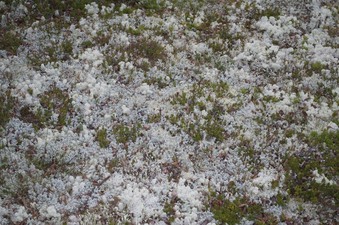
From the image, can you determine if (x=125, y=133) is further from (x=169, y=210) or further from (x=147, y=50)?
(x=147, y=50)

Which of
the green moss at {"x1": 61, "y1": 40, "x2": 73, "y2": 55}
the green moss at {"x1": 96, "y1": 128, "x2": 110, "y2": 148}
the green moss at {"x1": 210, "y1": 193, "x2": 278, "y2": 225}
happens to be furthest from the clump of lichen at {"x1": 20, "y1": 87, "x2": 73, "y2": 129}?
the green moss at {"x1": 210, "y1": 193, "x2": 278, "y2": 225}

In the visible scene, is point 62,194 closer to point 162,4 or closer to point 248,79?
point 248,79

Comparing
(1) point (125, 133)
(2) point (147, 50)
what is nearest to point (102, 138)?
(1) point (125, 133)

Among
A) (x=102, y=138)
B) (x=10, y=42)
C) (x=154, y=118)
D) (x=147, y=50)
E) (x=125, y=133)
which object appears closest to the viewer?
(x=102, y=138)

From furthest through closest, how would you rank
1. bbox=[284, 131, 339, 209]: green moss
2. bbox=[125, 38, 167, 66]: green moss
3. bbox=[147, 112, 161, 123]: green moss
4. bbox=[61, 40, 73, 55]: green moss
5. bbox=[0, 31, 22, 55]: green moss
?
bbox=[125, 38, 167, 66]: green moss → bbox=[61, 40, 73, 55]: green moss → bbox=[0, 31, 22, 55]: green moss → bbox=[147, 112, 161, 123]: green moss → bbox=[284, 131, 339, 209]: green moss

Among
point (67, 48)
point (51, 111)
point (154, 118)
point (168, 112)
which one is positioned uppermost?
point (67, 48)

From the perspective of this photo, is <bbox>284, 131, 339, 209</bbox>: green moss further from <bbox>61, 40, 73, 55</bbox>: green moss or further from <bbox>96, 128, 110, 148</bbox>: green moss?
<bbox>61, 40, 73, 55</bbox>: green moss
